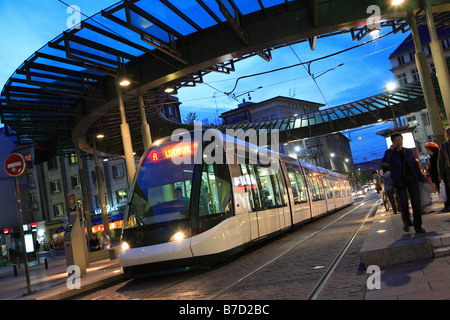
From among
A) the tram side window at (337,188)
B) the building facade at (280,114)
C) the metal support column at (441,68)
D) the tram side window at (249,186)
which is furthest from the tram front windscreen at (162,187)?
the building facade at (280,114)

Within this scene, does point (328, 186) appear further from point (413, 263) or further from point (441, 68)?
point (413, 263)

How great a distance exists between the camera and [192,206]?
8469mm

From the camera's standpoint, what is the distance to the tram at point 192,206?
8.23m

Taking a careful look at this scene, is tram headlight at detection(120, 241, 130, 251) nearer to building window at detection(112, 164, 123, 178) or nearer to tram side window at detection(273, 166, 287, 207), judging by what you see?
tram side window at detection(273, 166, 287, 207)

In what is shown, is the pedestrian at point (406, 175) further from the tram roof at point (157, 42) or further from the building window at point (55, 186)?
the building window at point (55, 186)

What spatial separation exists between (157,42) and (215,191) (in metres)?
5.93

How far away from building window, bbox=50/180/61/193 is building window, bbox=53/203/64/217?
6.07ft

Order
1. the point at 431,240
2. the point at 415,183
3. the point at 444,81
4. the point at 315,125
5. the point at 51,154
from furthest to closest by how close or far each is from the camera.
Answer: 1. the point at 315,125
2. the point at 51,154
3. the point at 444,81
4. the point at 415,183
5. the point at 431,240

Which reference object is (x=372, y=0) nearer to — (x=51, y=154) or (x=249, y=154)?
(x=249, y=154)

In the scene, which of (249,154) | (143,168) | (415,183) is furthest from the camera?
(249,154)

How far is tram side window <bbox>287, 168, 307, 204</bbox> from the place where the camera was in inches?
600
